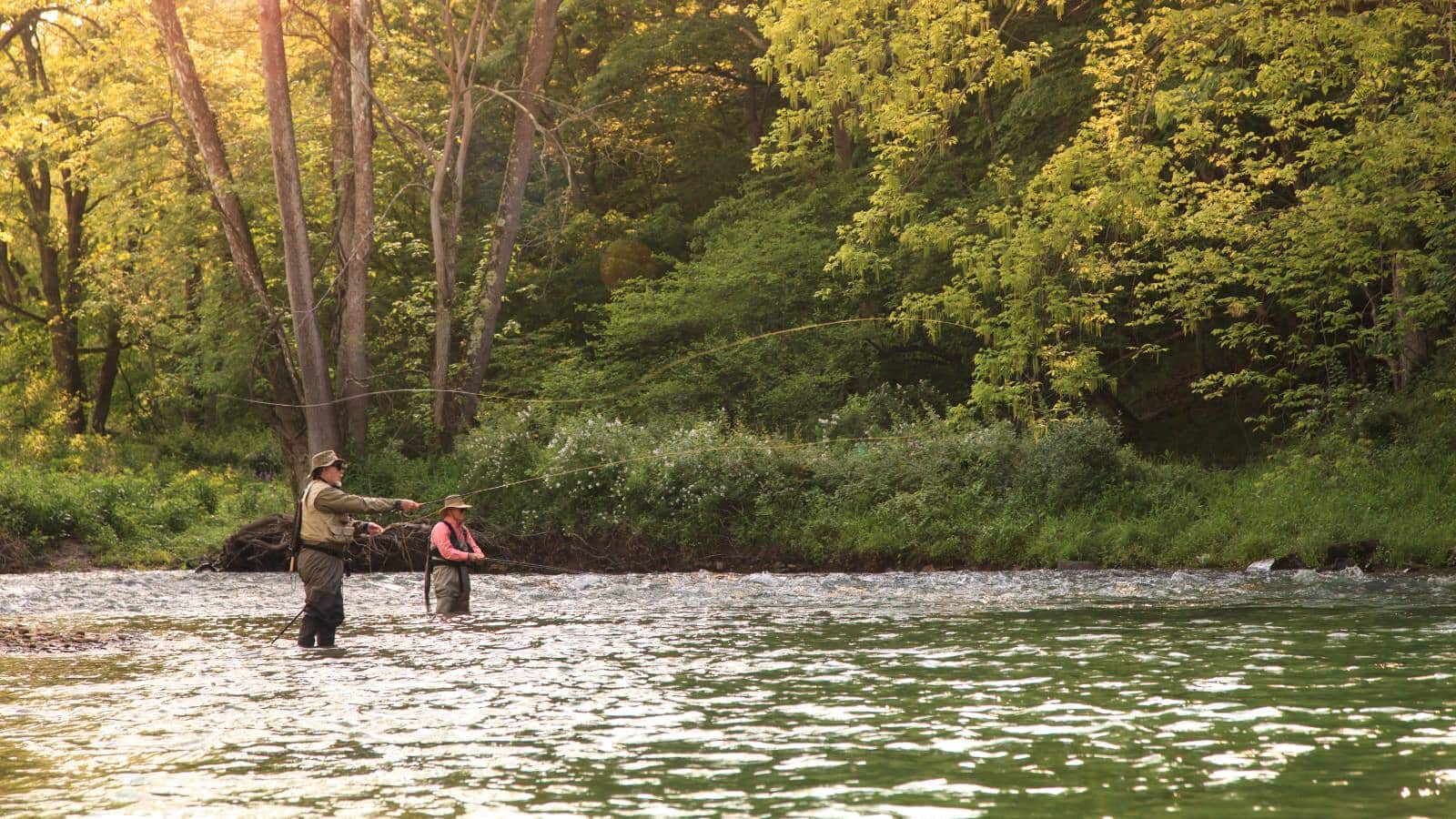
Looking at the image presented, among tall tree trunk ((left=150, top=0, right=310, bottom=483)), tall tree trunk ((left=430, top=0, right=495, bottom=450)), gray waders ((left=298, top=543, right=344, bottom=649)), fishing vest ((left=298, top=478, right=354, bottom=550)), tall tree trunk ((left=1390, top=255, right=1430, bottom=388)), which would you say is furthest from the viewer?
tall tree trunk ((left=430, top=0, right=495, bottom=450))

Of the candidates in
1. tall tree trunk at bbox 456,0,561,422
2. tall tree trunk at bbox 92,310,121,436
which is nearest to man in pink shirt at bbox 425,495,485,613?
tall tree trunk at bbox 456,0,561,422

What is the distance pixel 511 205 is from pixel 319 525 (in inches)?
596

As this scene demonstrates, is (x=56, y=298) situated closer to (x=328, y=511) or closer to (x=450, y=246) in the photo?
(x=450, y=246)

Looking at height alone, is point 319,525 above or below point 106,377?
below

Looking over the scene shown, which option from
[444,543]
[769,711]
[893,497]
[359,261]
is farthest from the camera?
[359,261]

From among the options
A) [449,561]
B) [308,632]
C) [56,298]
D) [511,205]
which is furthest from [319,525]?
[56,298]

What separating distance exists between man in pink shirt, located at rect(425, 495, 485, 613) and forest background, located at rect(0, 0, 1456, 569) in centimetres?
404

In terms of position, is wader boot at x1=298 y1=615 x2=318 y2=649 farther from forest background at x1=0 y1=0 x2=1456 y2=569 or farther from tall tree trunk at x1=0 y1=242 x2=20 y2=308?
tall tree trunk at x1=0 y1=242 x2=20 y2=308

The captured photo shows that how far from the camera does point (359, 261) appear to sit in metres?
26.9

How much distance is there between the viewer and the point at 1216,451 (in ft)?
95.2

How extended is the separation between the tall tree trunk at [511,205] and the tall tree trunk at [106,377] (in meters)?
14.2

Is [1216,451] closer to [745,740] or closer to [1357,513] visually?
[1357,513]

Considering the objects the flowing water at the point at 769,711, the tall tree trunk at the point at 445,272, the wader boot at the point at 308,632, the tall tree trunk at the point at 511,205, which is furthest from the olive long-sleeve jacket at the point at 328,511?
the tall tree trunk at the point at 511,205

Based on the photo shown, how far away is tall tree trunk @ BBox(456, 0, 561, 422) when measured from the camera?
27.6 metres
